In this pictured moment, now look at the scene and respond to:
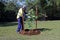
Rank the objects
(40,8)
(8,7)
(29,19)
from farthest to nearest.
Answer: (8,7), (40,8), (29,19)

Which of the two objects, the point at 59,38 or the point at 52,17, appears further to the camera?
the point at 52,17

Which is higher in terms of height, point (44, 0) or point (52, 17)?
point (44, 0)

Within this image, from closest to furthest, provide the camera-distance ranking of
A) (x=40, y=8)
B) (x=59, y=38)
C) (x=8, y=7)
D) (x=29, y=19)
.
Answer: (x=59, y=38) → (x=29, y=19) → (x=40, y=8) → (x=8, y=7)

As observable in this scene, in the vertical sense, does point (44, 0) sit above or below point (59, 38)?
above

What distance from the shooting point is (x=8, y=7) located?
103 feet

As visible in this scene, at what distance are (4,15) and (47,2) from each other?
19.8ft

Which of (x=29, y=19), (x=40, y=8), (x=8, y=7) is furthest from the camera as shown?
(x=8, y=7)

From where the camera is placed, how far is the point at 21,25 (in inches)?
493

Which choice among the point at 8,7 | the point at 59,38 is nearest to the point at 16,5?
the point at 8,7

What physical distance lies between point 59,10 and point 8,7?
277 inches

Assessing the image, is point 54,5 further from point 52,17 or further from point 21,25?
point 21,25

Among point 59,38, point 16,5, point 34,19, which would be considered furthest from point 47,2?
point 59,38

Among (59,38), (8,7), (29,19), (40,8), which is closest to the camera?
(59,38)

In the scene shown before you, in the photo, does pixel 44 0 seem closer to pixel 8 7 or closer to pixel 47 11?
pixel 47 11
